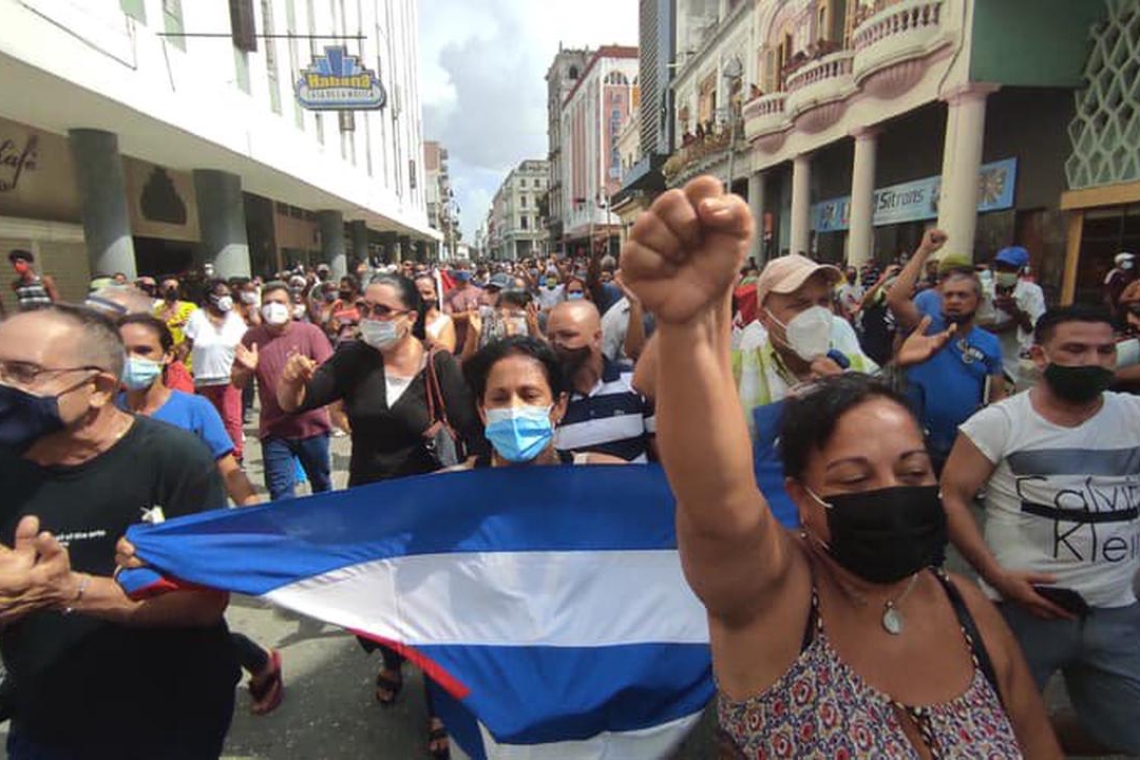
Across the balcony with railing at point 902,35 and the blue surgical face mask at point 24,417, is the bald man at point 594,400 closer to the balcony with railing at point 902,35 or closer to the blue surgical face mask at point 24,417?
the blue surgical face mask at point 24,417

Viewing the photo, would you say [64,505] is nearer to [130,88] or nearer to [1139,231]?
[130,88]

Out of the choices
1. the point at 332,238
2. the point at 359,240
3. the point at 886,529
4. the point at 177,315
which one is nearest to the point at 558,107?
the point at 359,240

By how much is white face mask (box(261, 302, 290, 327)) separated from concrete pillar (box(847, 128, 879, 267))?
41.2ft

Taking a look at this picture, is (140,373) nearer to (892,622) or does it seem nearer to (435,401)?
(435,401)

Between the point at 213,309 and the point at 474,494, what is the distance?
15.5ft

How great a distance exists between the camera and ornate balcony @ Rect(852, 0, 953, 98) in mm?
10938

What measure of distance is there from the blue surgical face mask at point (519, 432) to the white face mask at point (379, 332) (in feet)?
3.34

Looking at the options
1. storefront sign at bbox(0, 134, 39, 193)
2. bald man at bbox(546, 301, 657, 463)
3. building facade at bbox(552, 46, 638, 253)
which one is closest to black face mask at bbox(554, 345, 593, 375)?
bald man at bbox(546, 301, 657, 463)

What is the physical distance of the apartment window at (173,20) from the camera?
9586mm

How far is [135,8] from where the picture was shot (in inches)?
345

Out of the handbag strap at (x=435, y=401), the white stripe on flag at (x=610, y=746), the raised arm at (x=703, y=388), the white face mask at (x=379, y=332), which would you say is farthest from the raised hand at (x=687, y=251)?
the white face mask at (x=379, y=332)

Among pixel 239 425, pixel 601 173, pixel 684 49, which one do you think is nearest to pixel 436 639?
pixel 239 425

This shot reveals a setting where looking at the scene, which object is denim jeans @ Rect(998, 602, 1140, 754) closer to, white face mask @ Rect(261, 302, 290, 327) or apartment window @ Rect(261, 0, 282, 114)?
white face mask @ Rect(261, 302, 290, 327)

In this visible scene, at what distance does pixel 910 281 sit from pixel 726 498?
10.9 feet
